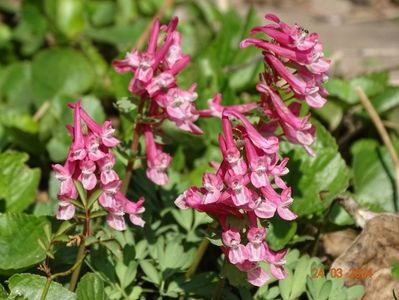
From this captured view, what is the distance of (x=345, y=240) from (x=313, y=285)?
875mm

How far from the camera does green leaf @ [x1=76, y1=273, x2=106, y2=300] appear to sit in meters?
2.81

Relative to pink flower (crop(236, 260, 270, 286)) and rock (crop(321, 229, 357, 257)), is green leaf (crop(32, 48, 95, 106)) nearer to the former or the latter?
rock (crop(321, 229, 357, 257))

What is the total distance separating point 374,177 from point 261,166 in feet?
6.36

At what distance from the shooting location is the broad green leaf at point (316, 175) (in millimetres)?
3621

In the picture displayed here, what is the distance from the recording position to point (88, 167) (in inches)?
107

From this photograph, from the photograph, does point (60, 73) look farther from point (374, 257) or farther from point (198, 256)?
point (374, 257)

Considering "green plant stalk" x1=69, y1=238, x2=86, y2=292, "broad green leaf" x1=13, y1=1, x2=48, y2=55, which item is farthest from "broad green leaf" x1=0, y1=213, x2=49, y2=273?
"broad green leaf" x1=13, y1=1, x2=48, y2=55

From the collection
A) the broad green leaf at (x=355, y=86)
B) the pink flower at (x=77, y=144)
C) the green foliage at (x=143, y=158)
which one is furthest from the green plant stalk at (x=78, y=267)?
the broad green leaf at (x=355, y=86)

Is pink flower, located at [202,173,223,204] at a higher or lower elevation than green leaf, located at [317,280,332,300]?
higher

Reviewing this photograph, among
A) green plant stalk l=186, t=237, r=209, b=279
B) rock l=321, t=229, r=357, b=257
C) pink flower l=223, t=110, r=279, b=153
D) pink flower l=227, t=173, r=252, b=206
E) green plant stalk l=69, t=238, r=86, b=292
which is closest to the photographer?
pink flower l=227, t=173, r=252, b=206

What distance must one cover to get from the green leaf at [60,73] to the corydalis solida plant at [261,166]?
→ 2.68m

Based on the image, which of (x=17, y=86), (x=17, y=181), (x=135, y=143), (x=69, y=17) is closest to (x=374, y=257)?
(x=135, y=143)

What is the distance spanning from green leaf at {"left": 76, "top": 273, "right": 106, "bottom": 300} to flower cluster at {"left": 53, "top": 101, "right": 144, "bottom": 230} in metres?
0.28

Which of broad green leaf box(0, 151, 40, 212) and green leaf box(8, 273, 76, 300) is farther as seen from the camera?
broad green leaf box(0, 151, 40, 212)
